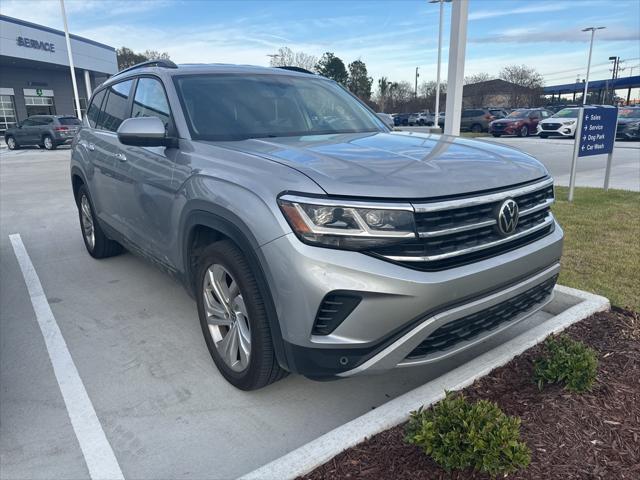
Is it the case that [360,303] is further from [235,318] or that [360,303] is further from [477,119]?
[477,119]

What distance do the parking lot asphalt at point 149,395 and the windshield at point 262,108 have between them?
154cm

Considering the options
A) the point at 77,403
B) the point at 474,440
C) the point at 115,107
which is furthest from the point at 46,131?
the point at 474,440

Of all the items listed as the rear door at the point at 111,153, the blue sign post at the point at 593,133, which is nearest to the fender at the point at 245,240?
the rear door at the point at 111,153

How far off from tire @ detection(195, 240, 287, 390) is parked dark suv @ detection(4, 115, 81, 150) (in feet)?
76.7

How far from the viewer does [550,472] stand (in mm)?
2160

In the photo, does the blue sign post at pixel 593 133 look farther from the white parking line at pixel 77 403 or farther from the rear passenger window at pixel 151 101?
the white parking line at pixel 77 403

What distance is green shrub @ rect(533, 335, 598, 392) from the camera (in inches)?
105

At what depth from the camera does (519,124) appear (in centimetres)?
2708

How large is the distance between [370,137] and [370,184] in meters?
1.19

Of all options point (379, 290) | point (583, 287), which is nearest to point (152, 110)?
point (379, 290)

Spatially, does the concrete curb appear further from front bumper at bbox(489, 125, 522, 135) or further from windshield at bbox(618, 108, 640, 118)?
front bumper at bbox(489, 125, 522, 135)

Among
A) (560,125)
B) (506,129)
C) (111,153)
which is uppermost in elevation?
(111,153)

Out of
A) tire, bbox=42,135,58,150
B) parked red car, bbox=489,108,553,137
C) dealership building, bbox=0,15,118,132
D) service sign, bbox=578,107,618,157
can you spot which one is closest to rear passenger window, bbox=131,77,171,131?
service sign, bbox=578,107,618,157

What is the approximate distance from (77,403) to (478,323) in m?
2.28
